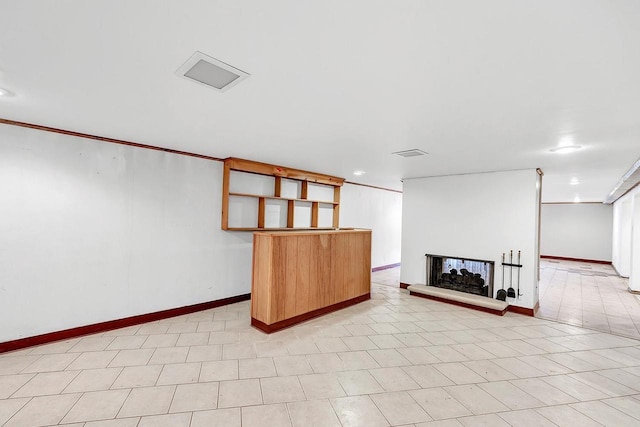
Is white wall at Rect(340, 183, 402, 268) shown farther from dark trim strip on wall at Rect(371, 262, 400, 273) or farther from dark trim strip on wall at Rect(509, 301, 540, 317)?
dark trim strip on wall at Rect(509, 301, 540, 317)

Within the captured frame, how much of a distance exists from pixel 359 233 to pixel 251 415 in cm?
341

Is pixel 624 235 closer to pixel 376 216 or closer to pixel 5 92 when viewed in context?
pixel 376 216

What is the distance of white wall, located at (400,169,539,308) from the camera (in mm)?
4637

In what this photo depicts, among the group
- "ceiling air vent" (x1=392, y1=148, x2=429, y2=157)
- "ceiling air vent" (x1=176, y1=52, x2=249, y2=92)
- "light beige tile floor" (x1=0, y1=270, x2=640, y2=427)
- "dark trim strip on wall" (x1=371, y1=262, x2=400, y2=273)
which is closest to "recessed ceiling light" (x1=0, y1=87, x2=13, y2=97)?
"ceiling air vent" (x1=176, y1=52, x2=249, y2=92)

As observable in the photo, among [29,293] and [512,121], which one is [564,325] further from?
[29,293]

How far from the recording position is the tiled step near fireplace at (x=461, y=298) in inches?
181

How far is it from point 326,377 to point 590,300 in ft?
20.0

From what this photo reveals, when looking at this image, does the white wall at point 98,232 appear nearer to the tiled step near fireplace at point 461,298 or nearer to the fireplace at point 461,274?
the tiled step near fireplace at point 461,298

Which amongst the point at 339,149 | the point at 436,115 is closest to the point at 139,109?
the point at 339,149

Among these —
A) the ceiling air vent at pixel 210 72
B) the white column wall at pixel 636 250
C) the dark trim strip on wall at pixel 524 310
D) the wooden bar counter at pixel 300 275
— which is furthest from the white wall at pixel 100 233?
the white column wall at pixel 636 250

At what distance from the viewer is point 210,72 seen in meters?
1.80

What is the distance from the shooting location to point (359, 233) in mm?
5105

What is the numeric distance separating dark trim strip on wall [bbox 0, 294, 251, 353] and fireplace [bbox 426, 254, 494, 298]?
13.1ft

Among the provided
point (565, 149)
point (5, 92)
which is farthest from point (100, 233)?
Result: point (565, 149)
